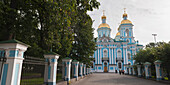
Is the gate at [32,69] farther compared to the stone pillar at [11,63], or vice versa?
the gate at [32,69]

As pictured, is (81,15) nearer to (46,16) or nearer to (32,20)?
(46,16)

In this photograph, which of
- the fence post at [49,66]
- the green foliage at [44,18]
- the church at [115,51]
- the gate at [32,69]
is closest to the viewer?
the gate at [32,69]

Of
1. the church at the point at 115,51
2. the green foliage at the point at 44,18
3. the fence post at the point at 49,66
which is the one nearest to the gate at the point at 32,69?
the fence post at the point at 49,66

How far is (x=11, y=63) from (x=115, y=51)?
1563 inches

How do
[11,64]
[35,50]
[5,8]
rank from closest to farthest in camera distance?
[11,64] < [5,8] < [35,50]

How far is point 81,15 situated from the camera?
7859 mm

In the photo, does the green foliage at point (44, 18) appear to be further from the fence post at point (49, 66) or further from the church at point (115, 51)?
the church at point (115, 51)

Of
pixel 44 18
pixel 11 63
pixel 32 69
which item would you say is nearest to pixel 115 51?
pixel 44 18

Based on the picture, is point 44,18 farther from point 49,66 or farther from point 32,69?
point 32,69

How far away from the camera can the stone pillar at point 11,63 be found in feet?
11.2

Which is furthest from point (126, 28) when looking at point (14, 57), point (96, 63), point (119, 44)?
point (14, 57)

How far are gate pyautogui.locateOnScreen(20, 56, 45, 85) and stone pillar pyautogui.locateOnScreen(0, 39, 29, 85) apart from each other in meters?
1.15

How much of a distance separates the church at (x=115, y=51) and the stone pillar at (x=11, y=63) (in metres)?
37.1

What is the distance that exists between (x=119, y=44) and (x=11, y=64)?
133 ft
